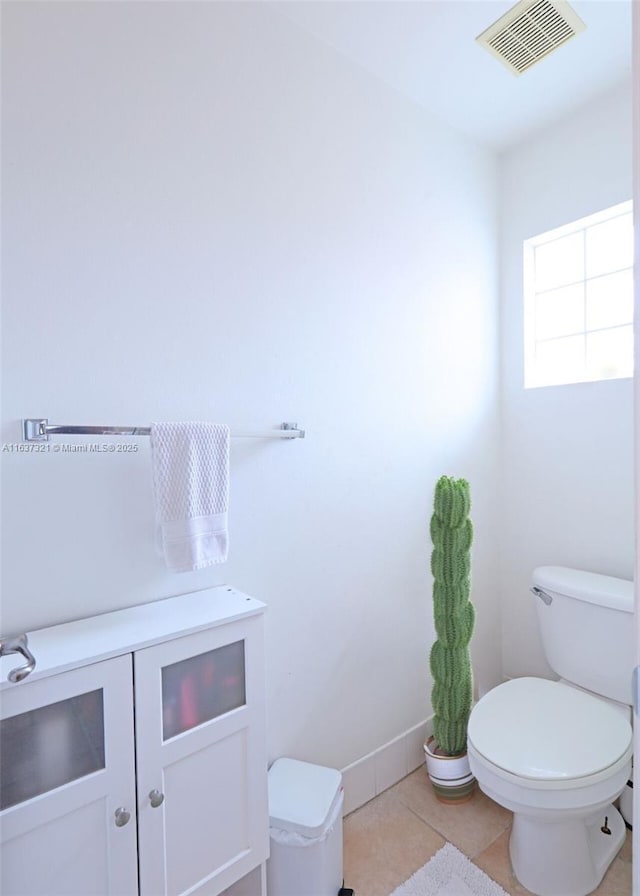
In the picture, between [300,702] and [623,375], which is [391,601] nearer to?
[300,702]

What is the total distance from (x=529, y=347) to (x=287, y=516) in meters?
1.40

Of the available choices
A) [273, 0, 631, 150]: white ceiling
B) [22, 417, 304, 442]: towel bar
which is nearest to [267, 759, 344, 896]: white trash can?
[22, 417, 304, 442]: towel bar

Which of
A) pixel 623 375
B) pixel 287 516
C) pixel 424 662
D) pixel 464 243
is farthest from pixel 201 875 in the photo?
pixel 464 243

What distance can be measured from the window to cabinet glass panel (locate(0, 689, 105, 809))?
1981 mm

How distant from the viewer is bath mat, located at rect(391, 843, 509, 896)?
129 cm

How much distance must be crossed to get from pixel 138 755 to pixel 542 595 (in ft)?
4.80

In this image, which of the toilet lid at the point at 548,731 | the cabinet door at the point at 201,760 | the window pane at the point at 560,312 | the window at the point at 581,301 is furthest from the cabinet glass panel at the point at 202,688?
the window pane at the point at 560,312

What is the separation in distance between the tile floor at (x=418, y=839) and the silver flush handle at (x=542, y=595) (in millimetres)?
733

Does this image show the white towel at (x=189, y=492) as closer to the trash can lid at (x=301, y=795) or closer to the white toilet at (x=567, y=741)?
the trash can lid at (x=301, y=795)

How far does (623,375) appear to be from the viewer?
1.74 m

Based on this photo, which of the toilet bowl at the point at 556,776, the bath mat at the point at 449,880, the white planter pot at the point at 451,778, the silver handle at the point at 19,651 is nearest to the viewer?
the silver handle at the point at 19,651

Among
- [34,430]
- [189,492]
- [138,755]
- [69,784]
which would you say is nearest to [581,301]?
[189,492]

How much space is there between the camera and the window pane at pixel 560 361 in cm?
197

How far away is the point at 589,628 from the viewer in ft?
5.18
